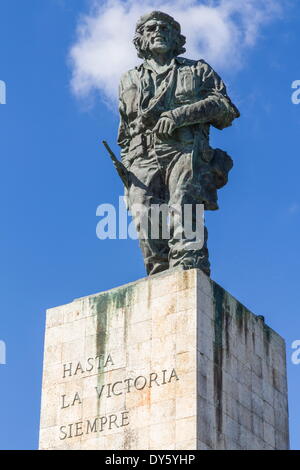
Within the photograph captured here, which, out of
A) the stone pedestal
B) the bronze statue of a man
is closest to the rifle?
the bronze statue of a man

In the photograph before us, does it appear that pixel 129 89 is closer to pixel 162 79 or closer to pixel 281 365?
pixel 162 79

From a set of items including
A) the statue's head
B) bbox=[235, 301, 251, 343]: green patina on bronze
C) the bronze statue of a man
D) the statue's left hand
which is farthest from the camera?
the statue's head

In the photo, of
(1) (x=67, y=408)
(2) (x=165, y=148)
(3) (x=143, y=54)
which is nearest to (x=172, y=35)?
(3) (x=143, y=54)

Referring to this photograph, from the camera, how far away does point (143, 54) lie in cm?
2020

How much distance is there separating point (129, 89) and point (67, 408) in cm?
578

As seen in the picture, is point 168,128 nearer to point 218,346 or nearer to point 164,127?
point 164,127

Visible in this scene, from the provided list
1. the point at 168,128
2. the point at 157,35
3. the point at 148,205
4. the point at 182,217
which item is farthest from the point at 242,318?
the point at 157,35

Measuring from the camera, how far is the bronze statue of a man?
19.0 meters

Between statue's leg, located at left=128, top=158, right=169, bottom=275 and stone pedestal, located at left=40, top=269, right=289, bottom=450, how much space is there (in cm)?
61

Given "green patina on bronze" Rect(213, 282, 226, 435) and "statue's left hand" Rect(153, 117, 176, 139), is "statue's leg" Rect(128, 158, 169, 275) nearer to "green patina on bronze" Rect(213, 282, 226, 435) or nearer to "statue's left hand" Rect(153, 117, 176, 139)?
"statue's left hand" Rect(153, 117, 176, 139)

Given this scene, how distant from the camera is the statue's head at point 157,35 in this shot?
19.9 m

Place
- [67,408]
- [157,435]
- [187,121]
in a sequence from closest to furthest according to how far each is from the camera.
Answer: [157,435], [67,408], [187,121]
